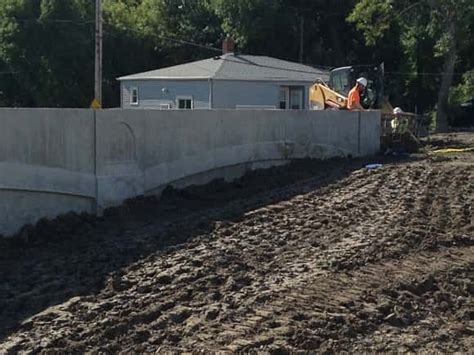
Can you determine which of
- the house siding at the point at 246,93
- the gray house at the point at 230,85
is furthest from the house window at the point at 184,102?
the house siding at the point at 246,93

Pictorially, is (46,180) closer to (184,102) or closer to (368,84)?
(368,84)

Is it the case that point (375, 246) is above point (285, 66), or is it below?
below

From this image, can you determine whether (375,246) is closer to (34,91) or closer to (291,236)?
(291,236)

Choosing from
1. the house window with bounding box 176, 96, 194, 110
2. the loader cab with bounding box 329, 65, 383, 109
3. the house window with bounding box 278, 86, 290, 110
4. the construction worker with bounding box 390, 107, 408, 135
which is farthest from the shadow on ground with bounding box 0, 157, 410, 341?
the house window with bounding box 278, 86, 290, 110

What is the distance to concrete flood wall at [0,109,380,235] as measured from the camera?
1266 cm

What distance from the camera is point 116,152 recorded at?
578 inches

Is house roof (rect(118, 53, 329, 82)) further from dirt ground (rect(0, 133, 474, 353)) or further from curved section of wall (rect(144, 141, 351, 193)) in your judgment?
dirt ground (rect(0, 133, 474, 353))

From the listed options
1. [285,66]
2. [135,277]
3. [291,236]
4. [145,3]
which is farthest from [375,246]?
[145,3]

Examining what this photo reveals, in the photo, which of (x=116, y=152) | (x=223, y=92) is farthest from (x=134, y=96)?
(x=116, y=152)

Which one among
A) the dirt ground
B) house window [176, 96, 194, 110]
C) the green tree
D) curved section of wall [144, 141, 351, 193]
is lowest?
the dirt ground

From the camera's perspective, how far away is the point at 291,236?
12.2 metres

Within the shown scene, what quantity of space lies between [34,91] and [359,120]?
3225 cm

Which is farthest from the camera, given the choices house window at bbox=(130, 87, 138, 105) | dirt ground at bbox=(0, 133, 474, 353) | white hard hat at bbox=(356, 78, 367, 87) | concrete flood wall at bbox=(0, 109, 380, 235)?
house window at bbox=(130, 87, 138, 105)

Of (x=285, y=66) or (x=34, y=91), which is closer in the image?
(x=285, y=66)
